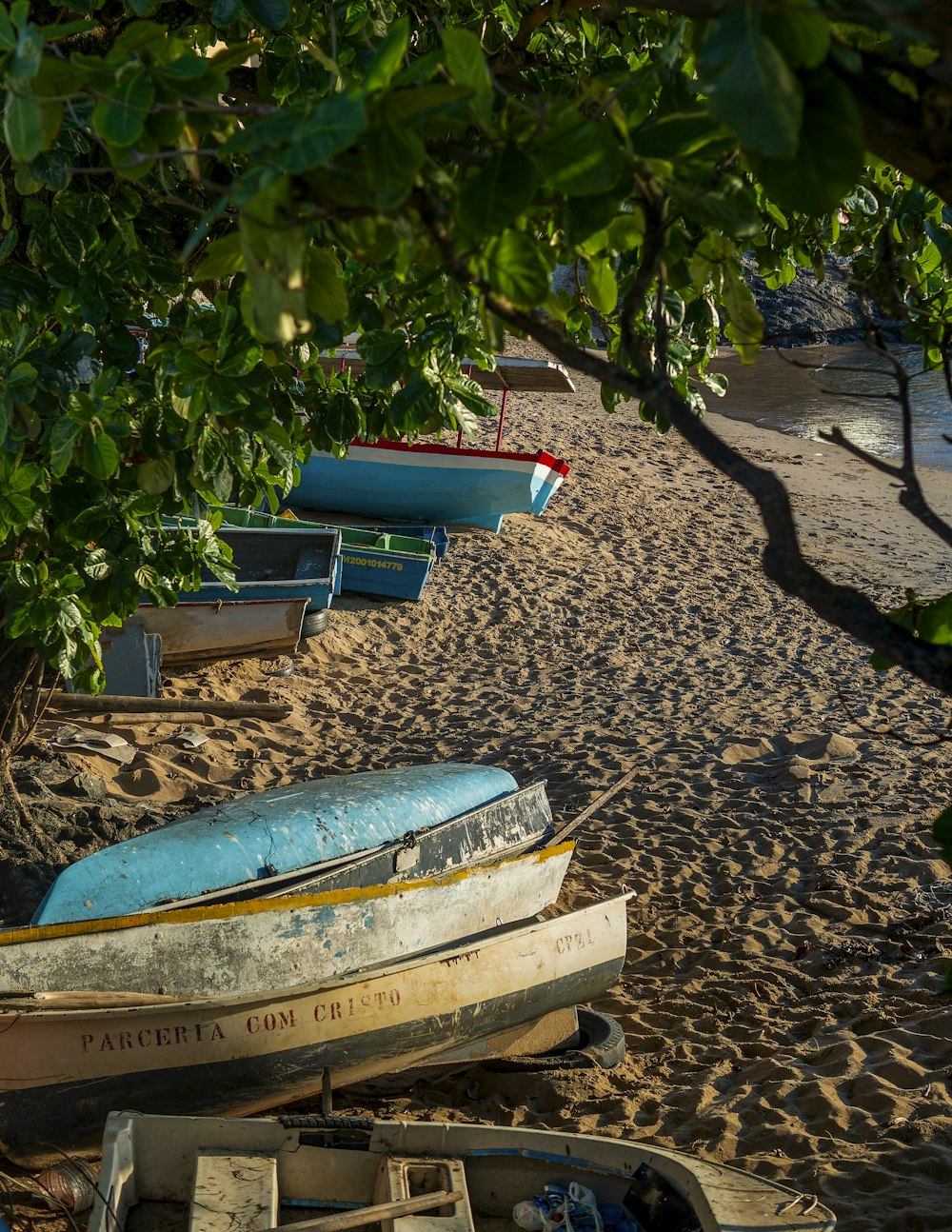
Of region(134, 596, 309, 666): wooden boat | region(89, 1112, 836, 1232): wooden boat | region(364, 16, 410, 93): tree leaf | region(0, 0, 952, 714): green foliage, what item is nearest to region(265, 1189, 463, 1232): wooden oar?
region(89, 1112, 836, 1232): wooden boat

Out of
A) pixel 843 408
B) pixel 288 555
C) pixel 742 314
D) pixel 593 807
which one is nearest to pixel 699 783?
pixel 593 807

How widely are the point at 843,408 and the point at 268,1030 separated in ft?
84.0

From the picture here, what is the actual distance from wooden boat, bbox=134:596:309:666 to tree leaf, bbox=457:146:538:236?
7260 mm

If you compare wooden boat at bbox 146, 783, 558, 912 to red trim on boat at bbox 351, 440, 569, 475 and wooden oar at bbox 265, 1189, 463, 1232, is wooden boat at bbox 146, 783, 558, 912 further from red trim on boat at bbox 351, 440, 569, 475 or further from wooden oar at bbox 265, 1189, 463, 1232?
red trim on boat at bbox 351, 440, 569, 475

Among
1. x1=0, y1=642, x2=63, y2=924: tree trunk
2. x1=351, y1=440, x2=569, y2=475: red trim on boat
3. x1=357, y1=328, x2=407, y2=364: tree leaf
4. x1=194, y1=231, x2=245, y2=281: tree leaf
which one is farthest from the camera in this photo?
x1=351, y1=440, x2=569, y2=475: red trim on boat

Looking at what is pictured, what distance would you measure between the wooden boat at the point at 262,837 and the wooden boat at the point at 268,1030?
67cm

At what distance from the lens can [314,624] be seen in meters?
9.71

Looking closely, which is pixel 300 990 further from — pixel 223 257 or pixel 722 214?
pixel 722 214

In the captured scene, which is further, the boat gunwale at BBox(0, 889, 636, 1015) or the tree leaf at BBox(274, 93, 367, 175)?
the boat gunwale at BBox(0, 889, 636, 1015)

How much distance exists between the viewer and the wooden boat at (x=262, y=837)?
14.8ft

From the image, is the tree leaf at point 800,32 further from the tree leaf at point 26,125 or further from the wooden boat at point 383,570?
the wooden boat at point 383,570

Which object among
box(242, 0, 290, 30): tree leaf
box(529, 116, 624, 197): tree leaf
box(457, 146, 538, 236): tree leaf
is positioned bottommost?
box(457, 146, 538, 236): tree leaf

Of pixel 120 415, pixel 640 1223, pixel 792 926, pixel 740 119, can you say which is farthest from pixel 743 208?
A: pixel 792 926

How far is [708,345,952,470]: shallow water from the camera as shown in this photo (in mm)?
22062
